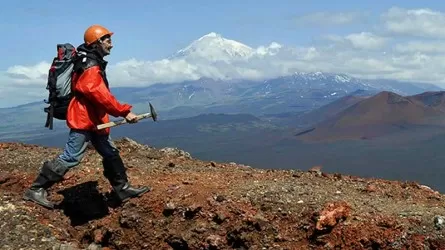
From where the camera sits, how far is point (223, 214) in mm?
9758

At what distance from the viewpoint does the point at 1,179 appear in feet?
39.9

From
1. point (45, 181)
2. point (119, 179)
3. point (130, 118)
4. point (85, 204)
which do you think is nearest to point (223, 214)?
point (119, 179)

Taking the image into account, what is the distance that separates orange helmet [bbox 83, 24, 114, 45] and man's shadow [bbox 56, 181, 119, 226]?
3245 mm

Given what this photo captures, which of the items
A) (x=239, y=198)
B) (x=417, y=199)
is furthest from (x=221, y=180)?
(x=417, y=199)

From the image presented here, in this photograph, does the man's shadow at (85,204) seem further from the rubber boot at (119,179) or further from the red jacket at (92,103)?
the red jacket at (92,103)

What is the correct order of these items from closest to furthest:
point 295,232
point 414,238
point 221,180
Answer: point 414,238 < point 295,232 < point 221,180

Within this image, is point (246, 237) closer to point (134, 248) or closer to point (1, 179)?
point (134, 248)

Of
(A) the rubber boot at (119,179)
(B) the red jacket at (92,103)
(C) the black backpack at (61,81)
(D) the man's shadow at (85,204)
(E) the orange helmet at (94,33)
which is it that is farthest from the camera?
(D) the man's shadow at (85,204)

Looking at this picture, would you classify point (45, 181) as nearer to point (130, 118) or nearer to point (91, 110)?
point (91, 110)

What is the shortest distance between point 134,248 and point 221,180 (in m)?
2.54

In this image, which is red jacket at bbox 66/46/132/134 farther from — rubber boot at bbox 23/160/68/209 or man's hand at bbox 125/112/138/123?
rubber boot at bbox 23/160/68/209

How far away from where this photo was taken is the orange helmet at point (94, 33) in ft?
30.8

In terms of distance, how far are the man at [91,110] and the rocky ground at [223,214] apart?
0.85 m

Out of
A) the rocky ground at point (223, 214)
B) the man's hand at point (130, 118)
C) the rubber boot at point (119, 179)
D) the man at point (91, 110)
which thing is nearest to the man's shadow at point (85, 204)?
the rocky ground at point (223, 214)
